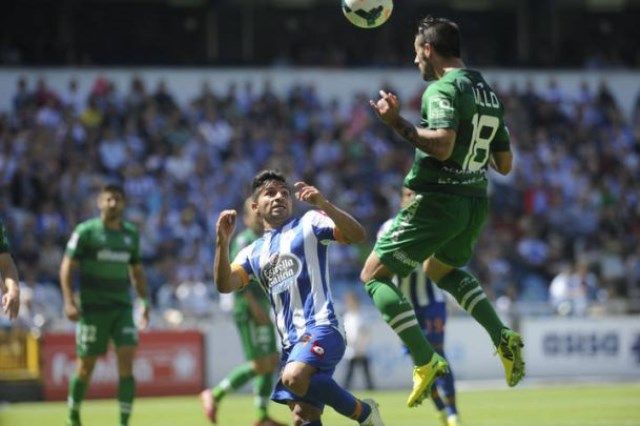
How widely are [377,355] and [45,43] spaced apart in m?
11.2

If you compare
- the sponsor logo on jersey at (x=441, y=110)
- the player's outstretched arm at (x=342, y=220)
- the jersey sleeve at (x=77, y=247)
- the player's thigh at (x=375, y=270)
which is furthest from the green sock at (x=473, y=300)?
the jersey sleeve at (x=77, y=247)

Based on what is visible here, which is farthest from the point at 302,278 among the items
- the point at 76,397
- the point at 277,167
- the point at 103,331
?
the point at 277,167

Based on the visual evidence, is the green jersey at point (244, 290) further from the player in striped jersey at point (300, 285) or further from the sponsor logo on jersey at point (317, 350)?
the sponsor logo on jersey at point (317, 350)

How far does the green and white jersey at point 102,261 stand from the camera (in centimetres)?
1507

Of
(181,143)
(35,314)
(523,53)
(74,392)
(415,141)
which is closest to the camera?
(415,141)

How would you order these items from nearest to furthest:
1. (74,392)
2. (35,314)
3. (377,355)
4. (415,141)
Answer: (415,141)
(74,392)
(35,314)
(377,355)

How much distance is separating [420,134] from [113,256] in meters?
6.27

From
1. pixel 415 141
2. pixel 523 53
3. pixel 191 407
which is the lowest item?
pixel 191 407

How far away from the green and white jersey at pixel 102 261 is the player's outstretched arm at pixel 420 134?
20.0 ft

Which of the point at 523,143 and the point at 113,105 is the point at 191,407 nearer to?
the point at 113,105

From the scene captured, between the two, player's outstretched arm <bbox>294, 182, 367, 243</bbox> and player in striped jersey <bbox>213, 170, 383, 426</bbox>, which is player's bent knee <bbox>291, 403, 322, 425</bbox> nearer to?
player in striped jersey <bbox>213, 170, 383, 426</bbox>

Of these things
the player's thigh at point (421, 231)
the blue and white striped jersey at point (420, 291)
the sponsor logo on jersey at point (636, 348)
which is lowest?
the sponsor logo on jersey at point (636, 348)

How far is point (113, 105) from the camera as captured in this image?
28219 mm

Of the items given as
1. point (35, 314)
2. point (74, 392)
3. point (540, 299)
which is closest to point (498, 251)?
point (540, 299)
